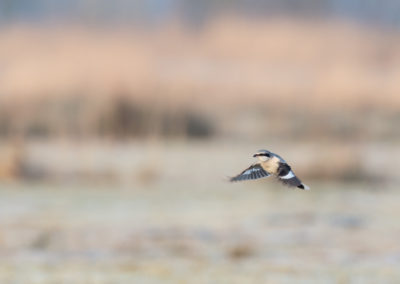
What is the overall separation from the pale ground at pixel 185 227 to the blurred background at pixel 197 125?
3 centimetres

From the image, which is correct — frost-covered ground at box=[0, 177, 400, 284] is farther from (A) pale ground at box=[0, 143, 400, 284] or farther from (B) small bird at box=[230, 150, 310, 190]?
(B) small bird at box=[230, 150, 310, 190]

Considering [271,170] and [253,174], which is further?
[253,174]

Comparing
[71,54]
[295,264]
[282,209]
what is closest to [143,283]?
[295,264]

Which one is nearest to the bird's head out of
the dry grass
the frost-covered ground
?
the frost-covered ground

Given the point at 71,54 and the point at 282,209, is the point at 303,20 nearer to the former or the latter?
the point at 71,54

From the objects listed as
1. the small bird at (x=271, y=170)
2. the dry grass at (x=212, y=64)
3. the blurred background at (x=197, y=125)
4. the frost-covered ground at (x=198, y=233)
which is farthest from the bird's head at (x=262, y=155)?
the dry grass at (x=212, y=64)

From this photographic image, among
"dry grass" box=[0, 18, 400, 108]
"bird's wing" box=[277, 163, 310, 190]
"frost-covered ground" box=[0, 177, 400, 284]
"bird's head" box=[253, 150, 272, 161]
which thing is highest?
"dry grass" box=[0, 18, 400, 108]

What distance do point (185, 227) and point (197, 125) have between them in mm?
4249

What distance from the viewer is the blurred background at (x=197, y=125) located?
7.46 metres

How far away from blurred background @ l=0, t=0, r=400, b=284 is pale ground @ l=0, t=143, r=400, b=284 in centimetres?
3

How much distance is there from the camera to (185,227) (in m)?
7.44

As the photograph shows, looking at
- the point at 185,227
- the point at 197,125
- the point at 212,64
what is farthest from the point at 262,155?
the point at 197,125

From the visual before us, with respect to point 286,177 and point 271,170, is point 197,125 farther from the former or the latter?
point 286,177

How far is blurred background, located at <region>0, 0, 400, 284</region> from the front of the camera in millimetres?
7457
